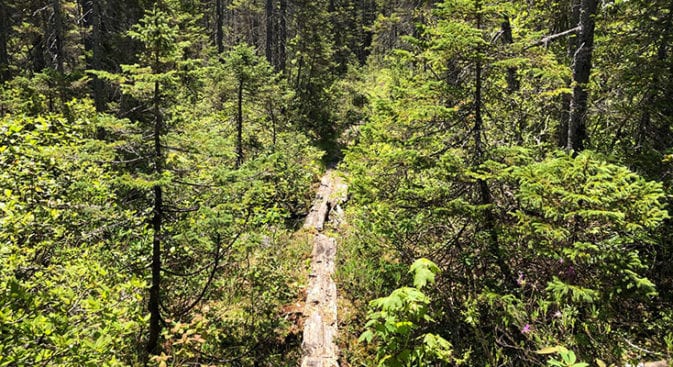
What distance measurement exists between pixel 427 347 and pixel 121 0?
75.5 feet

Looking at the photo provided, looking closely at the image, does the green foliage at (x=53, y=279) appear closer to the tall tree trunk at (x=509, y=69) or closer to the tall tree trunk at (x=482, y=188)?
the tall tree trunk at (x=482, y=188)

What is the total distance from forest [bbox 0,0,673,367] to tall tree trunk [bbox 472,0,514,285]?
42 millimetres

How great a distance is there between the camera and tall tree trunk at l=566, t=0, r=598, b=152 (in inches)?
270

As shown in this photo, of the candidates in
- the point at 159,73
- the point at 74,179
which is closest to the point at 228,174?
the point at 159,73

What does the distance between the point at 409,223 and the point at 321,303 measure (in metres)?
2.89

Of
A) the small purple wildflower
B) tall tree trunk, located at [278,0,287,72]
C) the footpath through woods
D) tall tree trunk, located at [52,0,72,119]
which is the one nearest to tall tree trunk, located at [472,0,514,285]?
the small purple wildflower

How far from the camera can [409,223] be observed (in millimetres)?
5797

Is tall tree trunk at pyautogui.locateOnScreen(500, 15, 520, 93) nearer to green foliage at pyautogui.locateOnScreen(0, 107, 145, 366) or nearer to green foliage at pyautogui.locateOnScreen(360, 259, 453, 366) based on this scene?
green foliage at pyautogui.locateOnScreen(360, 259, 453, 366)

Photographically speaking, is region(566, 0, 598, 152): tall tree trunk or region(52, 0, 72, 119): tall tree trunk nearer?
region(566, 0, 598, 152): tall tree trunk

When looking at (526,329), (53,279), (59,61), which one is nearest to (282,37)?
(59,61)

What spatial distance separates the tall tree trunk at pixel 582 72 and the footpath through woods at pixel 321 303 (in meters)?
5.14

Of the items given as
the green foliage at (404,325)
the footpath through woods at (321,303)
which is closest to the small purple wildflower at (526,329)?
the green foliage at (404,325)

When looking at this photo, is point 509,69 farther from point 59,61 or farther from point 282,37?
point 282,37

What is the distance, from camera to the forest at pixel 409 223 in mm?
3791
